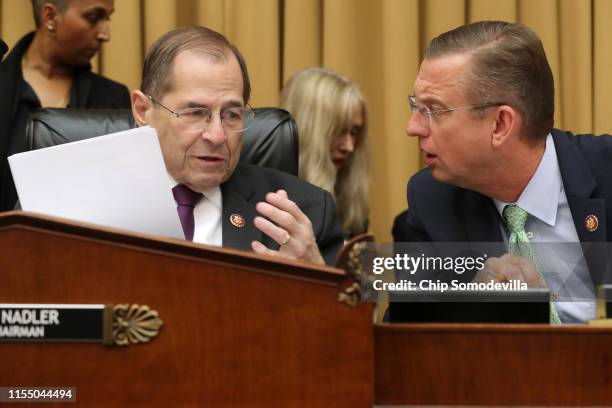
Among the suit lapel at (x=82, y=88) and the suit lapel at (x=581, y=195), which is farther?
the suit lapel at (x=82, y=88)

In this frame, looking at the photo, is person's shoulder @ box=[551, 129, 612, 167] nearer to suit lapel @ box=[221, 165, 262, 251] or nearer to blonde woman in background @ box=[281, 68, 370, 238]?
suit lapel @ box=[221, 165, 262, 251]

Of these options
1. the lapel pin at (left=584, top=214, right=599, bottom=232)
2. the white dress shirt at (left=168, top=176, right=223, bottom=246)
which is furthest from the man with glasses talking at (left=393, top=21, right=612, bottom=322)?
the white dress shirt at (left=168, top=176, right=223, bottom=246)

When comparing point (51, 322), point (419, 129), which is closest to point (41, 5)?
point (419, 129)

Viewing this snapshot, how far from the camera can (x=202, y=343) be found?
119cm

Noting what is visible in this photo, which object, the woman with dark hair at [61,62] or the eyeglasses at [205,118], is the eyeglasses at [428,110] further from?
the woman with dark hair at [61,62]

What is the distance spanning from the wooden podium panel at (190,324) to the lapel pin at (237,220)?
3.30ft

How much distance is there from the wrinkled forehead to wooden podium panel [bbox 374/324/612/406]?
3.39ft

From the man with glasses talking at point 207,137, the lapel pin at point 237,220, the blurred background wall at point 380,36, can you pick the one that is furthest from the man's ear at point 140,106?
the blurred background wall at point 380,36

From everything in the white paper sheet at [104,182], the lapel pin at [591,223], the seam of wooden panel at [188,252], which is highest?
the lapel pin at [591,223]

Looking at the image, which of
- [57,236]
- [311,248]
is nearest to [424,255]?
[311,248]

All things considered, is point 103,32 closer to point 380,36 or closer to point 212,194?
point 380,36

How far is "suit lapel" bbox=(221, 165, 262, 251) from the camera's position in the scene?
2.18 meters

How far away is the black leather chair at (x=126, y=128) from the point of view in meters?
2.44

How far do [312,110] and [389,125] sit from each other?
400 mm
